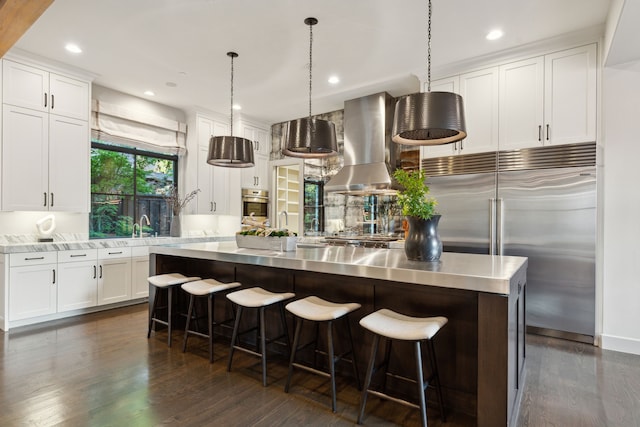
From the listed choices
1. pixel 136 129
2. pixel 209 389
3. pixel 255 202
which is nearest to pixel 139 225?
pixel 136 129

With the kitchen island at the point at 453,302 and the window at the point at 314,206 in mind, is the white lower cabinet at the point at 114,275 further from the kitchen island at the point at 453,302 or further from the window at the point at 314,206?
the window at the point at 314,206

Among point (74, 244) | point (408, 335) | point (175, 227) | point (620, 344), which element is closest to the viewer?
point (408, 335)

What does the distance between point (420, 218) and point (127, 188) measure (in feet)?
15.2

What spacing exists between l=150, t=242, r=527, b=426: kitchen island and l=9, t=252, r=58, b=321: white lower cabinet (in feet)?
7.41

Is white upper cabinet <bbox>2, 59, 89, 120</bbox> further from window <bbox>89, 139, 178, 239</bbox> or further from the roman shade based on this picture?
window <bbox>89, 139, 178, 239</bbox>

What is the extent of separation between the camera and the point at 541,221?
3639 millimetres

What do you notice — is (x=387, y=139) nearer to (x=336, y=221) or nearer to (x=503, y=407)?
(x=336, y=221)

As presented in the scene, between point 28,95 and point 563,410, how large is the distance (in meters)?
5.73

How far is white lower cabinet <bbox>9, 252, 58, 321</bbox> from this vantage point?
145 inches

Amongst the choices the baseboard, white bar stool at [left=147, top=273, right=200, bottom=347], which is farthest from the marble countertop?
the baseboard

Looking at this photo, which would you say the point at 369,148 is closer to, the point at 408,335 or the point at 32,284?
the point at 408,335

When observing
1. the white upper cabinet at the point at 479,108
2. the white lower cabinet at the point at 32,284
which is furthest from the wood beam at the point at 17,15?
the white upper cabinet at the point at 479,108

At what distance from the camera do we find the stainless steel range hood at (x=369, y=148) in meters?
4.96

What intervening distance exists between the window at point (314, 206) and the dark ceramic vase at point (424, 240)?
385 cm
